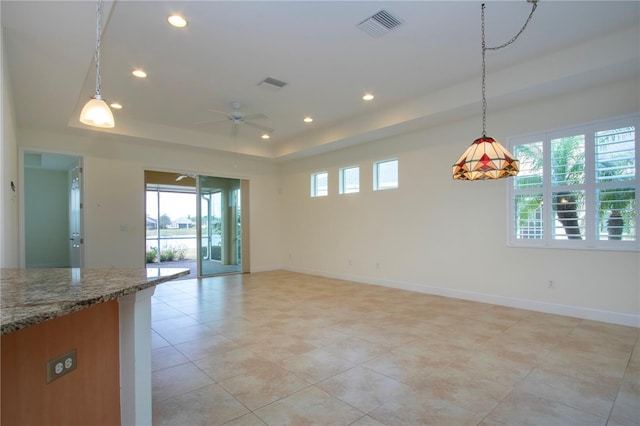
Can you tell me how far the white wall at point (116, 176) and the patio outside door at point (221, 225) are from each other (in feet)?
2.84

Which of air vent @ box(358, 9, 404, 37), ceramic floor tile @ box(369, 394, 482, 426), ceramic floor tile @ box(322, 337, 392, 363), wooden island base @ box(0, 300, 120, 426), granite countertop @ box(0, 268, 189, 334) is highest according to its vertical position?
air vent @ box(358, 9, 404, 37)

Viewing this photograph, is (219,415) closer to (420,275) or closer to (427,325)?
(427,325)

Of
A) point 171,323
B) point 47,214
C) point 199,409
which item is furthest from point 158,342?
point 47,214

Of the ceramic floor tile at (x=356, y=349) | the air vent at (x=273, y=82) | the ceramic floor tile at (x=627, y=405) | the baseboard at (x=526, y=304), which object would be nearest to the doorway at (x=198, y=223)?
the air vent at (x=273, y=82)

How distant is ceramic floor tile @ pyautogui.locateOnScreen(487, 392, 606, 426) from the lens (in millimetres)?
2033

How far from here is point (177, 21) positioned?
10.1 feet

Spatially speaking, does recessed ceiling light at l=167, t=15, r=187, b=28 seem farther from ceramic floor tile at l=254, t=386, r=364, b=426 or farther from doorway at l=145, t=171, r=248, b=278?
doorway at l=145, t=171, r=248, b=278

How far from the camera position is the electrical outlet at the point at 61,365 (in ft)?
4.21

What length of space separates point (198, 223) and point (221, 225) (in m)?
1.30

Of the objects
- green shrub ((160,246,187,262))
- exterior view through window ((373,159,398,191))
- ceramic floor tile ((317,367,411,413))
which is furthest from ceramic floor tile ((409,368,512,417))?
green shrub ((160,246,187,262))

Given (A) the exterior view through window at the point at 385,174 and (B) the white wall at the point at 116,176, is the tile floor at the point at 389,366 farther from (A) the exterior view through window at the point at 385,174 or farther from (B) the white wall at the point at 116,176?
(A) the exterior view through window at the point at 385,174

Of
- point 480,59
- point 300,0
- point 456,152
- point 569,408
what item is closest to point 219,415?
point 569,408

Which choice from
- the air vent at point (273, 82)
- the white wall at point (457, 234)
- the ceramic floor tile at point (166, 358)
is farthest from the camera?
the air vent at point (273, 82)

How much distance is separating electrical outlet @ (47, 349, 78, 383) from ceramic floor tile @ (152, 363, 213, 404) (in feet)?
3.59
